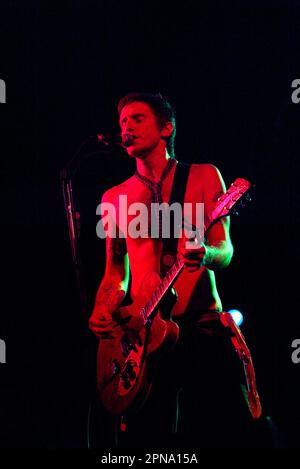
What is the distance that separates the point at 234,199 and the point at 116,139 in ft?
2.21

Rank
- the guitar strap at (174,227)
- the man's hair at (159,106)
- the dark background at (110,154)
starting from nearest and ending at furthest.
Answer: the guitar strap at (174,227), the man's hair at (159,106), the dark background at (110,154)

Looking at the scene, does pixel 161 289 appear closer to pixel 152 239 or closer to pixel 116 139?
pixel 152 239

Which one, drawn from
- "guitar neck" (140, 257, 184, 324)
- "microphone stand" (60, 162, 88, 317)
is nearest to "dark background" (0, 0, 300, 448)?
"microphone stand" (60, 162, 88, 317)

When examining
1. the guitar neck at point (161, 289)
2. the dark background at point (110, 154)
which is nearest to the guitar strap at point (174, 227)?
the guitar neck at point (161, 289)

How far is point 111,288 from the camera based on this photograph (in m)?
3.13

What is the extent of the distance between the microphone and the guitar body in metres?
0.63

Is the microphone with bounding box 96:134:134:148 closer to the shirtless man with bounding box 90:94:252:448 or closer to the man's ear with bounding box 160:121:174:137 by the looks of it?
the shirtless man with bounding box 90:94:252:448

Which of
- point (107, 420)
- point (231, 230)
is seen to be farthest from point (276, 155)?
point (107, 420)

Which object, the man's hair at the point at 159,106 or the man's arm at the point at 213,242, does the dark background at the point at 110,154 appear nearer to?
the man's hair at the point at 159,106

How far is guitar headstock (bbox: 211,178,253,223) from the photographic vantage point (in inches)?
97.2

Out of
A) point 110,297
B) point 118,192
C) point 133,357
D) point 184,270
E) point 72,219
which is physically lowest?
point 133,357

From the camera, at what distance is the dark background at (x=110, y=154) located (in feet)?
11.4

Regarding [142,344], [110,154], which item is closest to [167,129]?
[110,154]

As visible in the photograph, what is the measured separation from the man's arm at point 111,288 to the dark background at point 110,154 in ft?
1.80
